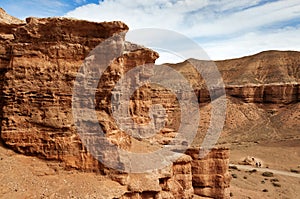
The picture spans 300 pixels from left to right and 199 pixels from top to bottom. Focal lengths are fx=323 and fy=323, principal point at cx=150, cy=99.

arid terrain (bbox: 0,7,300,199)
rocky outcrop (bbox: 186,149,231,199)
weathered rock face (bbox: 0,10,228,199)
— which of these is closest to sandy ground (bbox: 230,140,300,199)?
rocky outcrop (bbox: 186,149,231,199)

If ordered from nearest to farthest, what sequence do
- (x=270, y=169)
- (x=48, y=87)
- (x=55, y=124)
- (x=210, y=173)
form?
(x=55, y=124)
(x=48, y=87)
(x=210, y=173)
(x=270, y=169)

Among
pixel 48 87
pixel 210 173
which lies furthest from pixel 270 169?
pixel 48 87

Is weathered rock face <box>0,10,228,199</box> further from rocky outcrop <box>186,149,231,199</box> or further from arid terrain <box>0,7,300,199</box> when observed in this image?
rocky outcrop <box>186,149,231,199</box>

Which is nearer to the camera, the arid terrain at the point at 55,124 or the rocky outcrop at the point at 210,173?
the arid terrain at the point at 55,124

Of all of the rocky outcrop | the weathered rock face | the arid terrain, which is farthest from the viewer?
the rocky outcrop

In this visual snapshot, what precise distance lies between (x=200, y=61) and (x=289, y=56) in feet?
102

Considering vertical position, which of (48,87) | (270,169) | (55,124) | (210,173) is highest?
(48,87)

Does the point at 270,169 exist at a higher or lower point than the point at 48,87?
lower

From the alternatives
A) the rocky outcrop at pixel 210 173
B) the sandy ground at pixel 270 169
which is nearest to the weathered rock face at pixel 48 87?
the rocky outcrop at pixel 210 173

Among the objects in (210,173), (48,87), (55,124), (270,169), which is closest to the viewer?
(55,124)

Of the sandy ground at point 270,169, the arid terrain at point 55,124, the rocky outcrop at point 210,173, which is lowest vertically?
the sandy ground at point 270,169

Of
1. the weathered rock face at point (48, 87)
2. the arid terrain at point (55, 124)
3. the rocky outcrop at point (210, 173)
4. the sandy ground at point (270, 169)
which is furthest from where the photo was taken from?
the sandy ground at point (270, 169)

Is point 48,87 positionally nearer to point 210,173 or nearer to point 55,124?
point 55,124

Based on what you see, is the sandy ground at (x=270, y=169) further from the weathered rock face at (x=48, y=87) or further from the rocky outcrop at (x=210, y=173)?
the weathered rock face at (x=48, y=87)
